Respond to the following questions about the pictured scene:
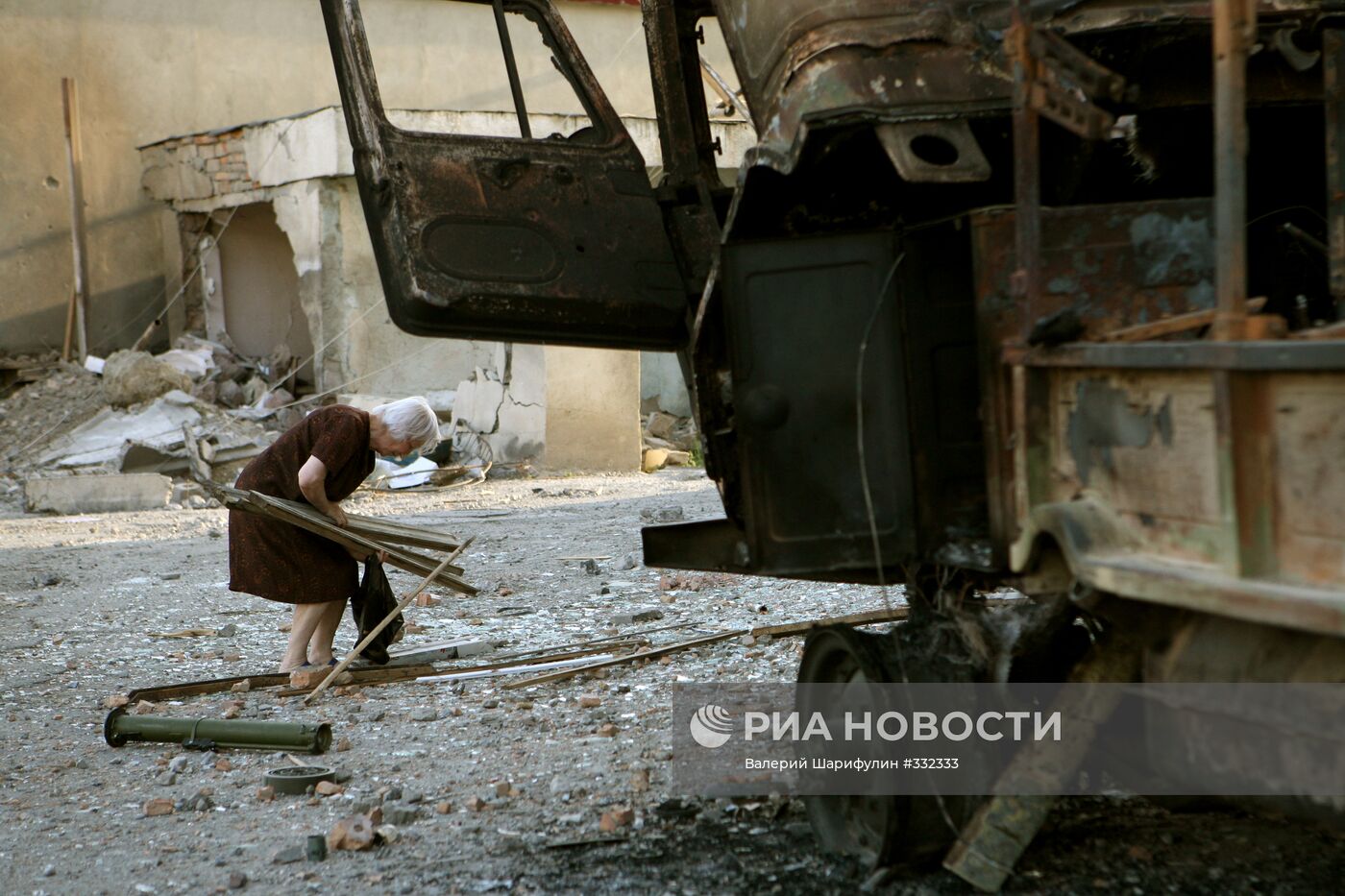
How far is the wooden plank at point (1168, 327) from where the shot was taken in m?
2.54

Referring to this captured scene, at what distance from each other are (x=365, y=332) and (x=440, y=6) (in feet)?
18.9

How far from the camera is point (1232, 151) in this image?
237cm

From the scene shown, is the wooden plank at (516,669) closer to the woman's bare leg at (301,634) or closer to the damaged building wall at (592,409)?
the woman's bare leg at (301,634)

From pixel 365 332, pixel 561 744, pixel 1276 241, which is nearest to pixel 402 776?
pixel 561 744

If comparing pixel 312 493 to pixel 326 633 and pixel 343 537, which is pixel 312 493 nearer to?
pixel 343 537

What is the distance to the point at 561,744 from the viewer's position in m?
4.92

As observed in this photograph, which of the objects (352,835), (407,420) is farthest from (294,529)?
(352,835)

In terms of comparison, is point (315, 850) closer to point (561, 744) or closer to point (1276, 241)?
point (561, 744)

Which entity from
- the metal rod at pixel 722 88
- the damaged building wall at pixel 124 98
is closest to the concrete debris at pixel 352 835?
the metal rod at pixel 722 88

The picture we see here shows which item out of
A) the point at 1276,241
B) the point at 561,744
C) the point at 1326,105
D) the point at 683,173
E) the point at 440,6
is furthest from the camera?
the point at 440,6

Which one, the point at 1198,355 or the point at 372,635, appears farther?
the point at 372,635

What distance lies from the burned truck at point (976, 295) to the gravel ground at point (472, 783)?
0.46m

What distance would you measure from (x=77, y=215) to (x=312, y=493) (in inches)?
469

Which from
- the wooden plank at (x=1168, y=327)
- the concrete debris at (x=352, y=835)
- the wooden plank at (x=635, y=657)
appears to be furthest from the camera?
the wooden plank at (x=635, y=657)
